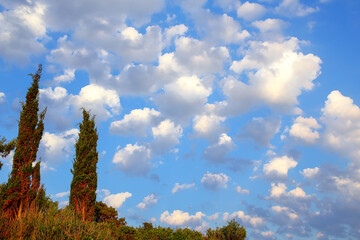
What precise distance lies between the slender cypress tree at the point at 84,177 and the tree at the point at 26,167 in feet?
13.5

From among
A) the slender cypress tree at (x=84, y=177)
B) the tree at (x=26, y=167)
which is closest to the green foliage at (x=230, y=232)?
the slender cypress tree at (x=84, y=177)

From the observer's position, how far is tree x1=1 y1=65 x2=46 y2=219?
25.6m

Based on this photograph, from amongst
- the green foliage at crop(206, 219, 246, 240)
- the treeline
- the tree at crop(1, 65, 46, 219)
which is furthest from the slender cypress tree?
the green foliage at crop(206, 219, 246, 240)

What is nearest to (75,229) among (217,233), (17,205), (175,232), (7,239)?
(7,239)

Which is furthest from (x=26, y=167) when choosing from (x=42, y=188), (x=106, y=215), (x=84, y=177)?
(x=106, y=215)

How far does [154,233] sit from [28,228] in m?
13.5

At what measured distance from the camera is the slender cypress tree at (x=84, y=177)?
30.8 meters

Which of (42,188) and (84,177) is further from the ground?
(84,177)

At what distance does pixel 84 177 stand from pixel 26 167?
20.1 feet

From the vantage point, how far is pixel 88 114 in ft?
115

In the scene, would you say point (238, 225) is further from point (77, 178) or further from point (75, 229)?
point (75, 229)

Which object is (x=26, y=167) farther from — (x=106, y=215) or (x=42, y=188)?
(x=106, y=215)

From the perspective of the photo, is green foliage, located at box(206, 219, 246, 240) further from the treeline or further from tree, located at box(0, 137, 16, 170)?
tree, located at box(0, 137, 16, 170)

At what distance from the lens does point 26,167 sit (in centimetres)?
2666
